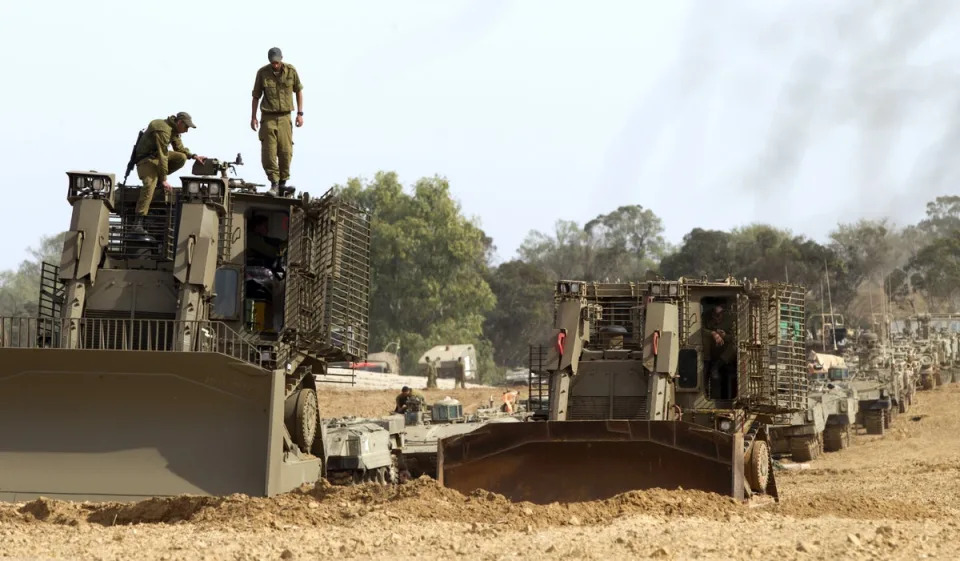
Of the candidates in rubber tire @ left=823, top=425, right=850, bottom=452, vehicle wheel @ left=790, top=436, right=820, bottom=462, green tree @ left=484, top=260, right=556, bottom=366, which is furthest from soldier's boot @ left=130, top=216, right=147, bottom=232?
green tree @ left=484, top=260, right=556, bottom=366

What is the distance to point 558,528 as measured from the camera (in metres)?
11.2

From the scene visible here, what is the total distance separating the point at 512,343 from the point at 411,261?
1357cm

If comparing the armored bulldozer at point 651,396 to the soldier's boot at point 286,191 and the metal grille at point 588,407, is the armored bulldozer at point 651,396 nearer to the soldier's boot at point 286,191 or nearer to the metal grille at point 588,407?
the metal grille at point 588,407

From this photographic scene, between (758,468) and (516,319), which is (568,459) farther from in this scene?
(516,319)

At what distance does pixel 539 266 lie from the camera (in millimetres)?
89375

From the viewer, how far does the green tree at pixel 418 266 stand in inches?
2409

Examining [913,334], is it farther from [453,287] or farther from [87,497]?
[87,497]

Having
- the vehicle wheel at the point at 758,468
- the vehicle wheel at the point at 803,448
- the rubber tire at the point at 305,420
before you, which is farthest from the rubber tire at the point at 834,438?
the rubber tire at the point at 305,420

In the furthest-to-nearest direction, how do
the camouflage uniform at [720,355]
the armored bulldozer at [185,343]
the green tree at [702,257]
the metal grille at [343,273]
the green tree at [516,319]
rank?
the green tree at [516,319] < the green tree at [702,257] < the camouflage uniform at [720,355] < the metal grille at [343,273] < the armored bulldozer at [185,343]

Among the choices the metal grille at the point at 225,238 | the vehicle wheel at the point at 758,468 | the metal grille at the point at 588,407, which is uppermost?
the metal grille at the point at 225,238

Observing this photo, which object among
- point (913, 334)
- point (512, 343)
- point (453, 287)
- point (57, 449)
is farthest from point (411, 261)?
point (57, 449)

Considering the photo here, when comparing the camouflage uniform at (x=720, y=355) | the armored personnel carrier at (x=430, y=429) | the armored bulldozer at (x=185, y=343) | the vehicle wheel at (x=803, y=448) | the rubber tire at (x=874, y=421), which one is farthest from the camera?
the rubber tire at (x=874, y=421)

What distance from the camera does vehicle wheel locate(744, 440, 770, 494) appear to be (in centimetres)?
1496

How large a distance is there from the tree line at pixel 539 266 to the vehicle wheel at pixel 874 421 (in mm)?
13331
